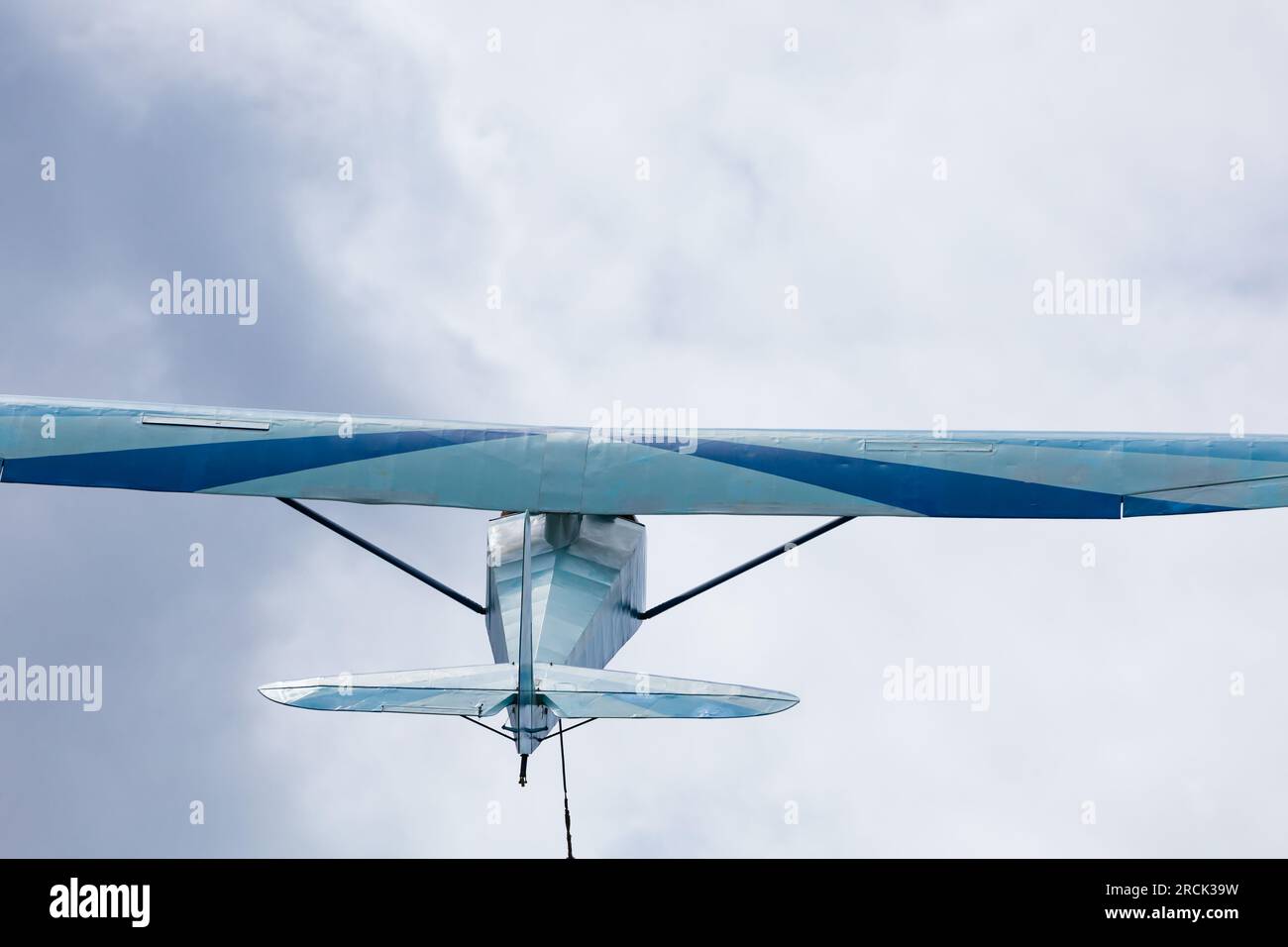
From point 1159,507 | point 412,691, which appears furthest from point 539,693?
point 1159,507

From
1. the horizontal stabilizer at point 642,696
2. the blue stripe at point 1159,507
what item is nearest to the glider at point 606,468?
the blue stripe at point 1159,507

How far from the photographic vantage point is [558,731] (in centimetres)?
1366

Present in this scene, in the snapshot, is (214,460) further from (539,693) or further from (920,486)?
(920,486)

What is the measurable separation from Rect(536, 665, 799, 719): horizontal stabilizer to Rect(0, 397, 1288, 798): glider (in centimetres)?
235

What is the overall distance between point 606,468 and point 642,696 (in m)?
3.64

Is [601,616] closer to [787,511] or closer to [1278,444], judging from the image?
[787,511]

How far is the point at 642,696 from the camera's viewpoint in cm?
1289

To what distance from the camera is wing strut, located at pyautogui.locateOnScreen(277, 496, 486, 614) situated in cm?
1705

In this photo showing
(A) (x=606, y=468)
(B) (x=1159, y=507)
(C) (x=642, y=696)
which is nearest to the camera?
(C) (x=642, y=696)

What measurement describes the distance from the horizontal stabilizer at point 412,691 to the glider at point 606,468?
2416mm

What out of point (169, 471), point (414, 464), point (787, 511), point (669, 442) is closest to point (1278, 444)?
point (787, 511)

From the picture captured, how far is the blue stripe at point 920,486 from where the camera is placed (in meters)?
16.0

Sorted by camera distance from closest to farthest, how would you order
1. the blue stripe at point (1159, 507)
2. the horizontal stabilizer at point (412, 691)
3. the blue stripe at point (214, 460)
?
the horizontal stabilizer at point (412, 691) → the blue stripe at point (1159, 507) → the blue stripe at point (214, 460)

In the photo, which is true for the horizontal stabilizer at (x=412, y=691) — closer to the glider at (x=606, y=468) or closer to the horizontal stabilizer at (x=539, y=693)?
the horizontal stabilizer at (x=539, y=693)
